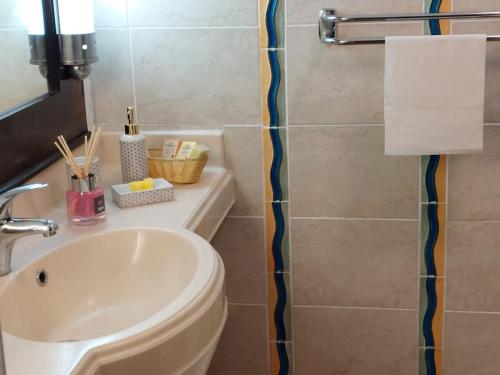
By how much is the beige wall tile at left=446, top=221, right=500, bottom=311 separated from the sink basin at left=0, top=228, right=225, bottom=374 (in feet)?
2.80

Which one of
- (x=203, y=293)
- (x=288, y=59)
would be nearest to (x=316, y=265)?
(x=288, y=59)

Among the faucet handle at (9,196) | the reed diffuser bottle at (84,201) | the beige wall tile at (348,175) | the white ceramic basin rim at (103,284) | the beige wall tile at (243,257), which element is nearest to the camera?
the faucet handle at (9,196)

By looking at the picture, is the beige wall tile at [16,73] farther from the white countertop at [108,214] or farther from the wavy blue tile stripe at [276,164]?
the wavy blue tile stripe at [276,164]

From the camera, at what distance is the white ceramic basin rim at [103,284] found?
1356 millimetres

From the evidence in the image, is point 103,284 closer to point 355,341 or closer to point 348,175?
point 348,175

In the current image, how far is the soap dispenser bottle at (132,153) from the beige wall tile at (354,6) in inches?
18.9

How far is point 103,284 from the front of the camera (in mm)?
1536

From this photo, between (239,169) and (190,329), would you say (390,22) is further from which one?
(190,329)

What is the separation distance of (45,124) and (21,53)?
0.55 ft

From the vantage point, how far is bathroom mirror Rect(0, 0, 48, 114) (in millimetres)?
1653

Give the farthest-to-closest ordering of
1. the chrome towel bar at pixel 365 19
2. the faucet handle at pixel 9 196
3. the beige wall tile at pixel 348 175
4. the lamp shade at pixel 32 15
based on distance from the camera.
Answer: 1. the beige wall tile at pixel 348 175
2. the chrome towel bar at pixel 365 19
3. the lamp shade at pixel 32 15
4. the faucet handle at pixel 9 196

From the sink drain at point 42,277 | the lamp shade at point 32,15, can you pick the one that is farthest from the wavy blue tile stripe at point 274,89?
the sink drain at point 42,277

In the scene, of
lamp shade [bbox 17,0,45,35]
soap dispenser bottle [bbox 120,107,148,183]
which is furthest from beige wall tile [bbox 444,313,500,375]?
lamp shade [bbox 17,0,45,35]

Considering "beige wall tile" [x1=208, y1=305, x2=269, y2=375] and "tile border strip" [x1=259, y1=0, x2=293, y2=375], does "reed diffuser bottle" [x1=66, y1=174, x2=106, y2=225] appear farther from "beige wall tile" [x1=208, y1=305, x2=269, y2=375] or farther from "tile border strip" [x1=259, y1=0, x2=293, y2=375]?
"beige wall tile" [x1=208, y1=305, x2=269, y2=375]
